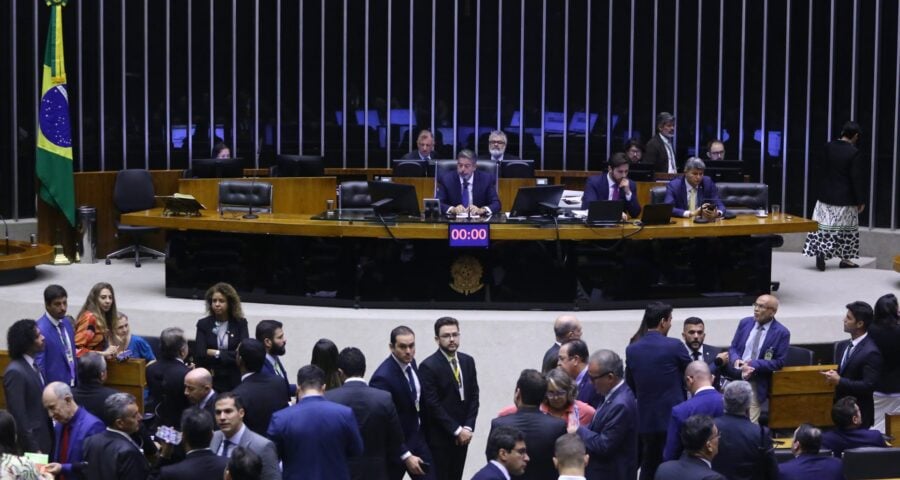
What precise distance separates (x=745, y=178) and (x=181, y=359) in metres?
8.25

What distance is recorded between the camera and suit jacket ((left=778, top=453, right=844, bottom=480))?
22.7 ft

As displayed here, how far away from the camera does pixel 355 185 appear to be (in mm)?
12727

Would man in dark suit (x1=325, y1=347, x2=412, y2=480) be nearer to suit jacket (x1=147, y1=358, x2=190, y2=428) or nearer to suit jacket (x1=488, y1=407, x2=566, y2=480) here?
suit jacket (x1=488, y1=407, x2=566, y2=480)

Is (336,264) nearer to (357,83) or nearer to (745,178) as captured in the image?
(745,178)

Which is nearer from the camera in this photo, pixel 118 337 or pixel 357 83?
pixel 118 337

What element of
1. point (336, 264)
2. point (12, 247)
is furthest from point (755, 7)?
point (12, 247)

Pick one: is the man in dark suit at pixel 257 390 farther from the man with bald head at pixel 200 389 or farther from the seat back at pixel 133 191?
the seat back at pixel 133 191

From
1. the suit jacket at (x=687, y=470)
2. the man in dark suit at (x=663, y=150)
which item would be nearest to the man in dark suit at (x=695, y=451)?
the suit jacket at (x=687, y=470)

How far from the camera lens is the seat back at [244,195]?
493 inches

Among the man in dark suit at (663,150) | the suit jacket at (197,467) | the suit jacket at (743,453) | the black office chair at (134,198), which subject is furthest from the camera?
the man in dark suit at (663,150)

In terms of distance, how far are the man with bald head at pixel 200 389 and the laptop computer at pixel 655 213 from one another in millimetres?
5303

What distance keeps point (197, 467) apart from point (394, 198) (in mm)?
5731

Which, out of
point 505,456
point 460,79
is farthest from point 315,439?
point 460,79

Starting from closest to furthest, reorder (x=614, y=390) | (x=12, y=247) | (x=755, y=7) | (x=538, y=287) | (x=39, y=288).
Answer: (x=614, y=390), (x=538, y=287), (x=39, y=288), (x=12, y=247), (x=755, y=7)
